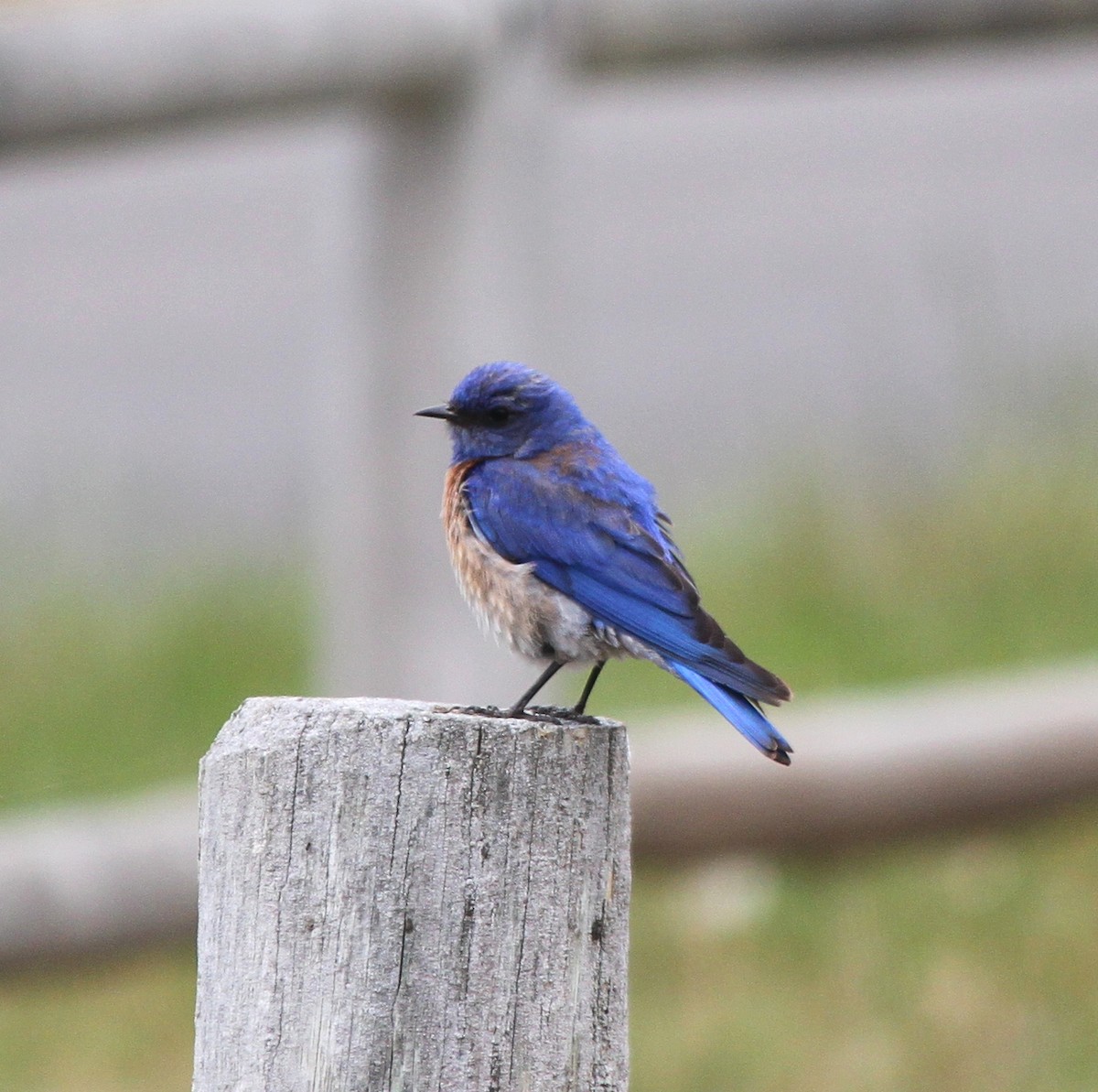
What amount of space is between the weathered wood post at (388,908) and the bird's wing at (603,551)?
85 centimetres

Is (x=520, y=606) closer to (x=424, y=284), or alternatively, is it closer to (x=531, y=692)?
(x=531, y=692)

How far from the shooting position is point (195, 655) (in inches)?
261

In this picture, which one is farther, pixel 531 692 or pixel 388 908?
pixel 531 692

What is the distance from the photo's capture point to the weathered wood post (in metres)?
2.37

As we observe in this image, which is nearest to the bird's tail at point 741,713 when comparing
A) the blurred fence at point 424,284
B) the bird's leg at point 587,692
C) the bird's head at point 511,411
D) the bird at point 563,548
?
the bird at point 563,548

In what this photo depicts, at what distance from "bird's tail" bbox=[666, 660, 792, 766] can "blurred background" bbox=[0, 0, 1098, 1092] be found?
2.04 m

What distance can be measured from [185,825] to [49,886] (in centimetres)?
39

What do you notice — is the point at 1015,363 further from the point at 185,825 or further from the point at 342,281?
the point at 185,825

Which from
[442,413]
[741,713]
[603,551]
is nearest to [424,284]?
[442,413]

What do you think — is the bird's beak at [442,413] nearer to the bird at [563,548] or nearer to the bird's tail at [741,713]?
the bird at [563,548]

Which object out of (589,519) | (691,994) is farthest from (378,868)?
(691,994)

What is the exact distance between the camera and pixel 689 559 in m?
7.11

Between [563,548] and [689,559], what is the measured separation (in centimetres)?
353

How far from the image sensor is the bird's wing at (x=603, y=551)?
335cm
